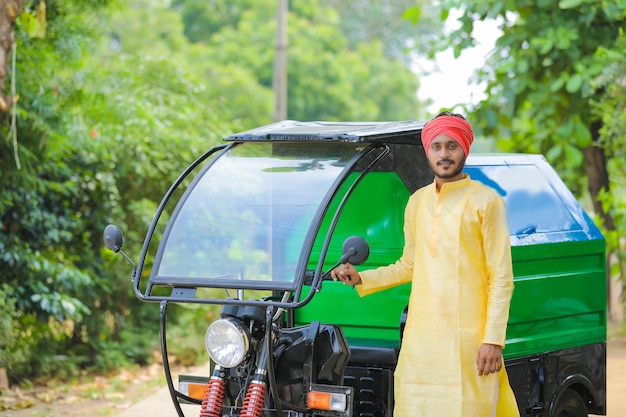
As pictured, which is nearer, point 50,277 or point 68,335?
point 50,277

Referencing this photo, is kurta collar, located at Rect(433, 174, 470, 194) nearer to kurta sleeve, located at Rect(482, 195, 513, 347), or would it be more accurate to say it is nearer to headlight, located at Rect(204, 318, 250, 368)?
kurta sleeve, located at Rect(482, 195, 513, 347)

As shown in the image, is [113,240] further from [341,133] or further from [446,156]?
[446,156]

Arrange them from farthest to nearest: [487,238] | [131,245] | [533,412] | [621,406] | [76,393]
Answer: [131,245]
[76,393]
[621,406]
[533,412]
[487,238]

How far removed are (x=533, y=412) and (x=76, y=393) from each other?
472 cm

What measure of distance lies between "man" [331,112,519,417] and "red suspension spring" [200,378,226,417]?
0.72 meters

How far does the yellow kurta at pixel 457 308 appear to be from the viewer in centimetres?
451

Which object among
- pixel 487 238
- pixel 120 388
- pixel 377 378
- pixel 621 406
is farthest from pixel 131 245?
pixel 487 238

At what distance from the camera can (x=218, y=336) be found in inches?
181

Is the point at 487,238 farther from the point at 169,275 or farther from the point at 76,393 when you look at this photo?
the point at 76,393

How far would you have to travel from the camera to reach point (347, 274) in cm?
465

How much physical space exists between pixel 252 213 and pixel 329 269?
57cm

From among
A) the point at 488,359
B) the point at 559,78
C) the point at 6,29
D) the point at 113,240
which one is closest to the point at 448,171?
the point at 488,359

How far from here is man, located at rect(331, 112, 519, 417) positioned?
14.8 feet

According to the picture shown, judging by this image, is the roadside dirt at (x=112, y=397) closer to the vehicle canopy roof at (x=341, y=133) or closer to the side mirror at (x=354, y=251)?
the vehicle canopy roof at (x=341, y=133)
